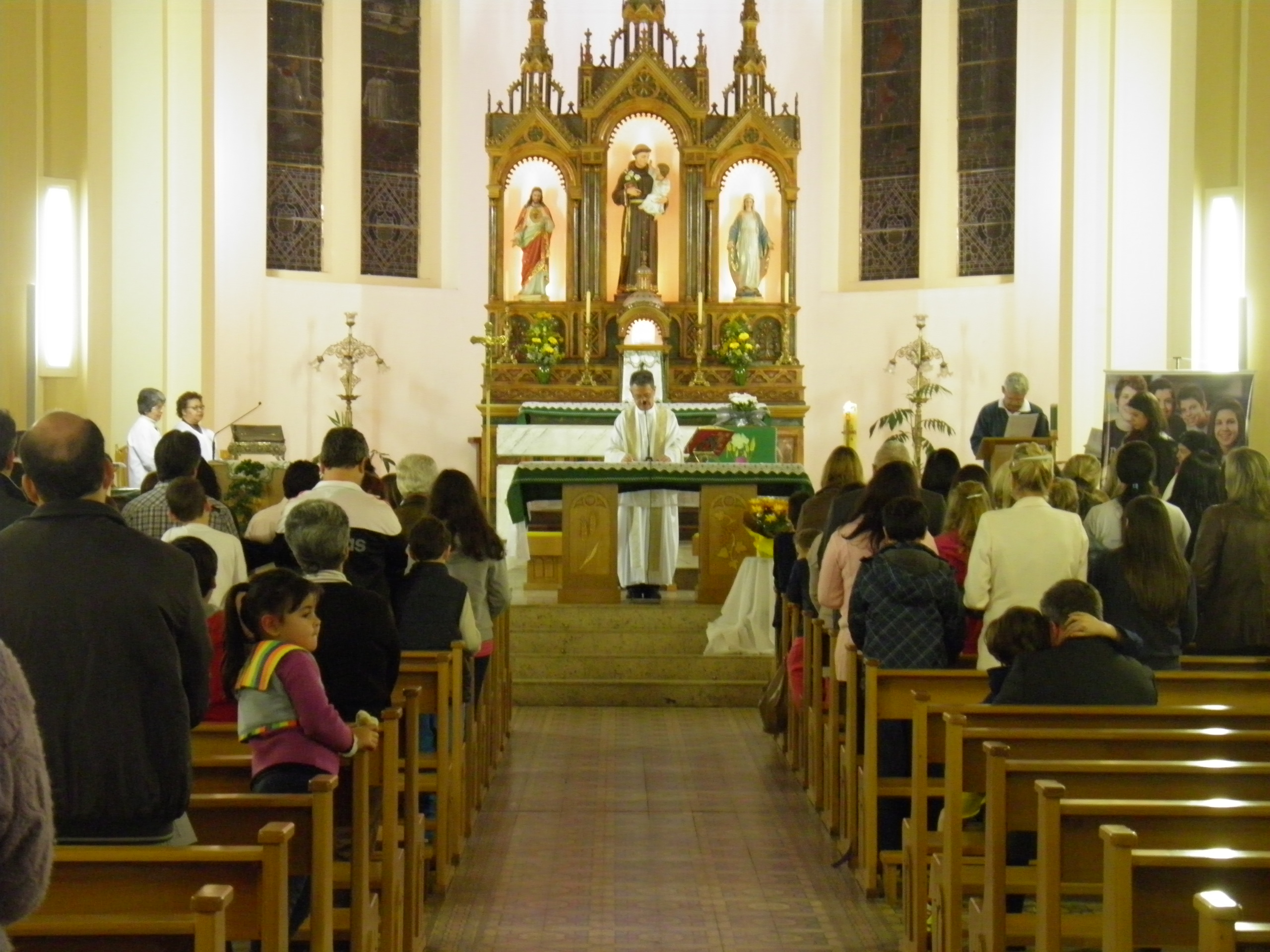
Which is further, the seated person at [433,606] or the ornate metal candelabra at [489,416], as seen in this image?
the ornate metal candelabra at [489,416]

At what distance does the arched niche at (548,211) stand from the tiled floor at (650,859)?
880 centimetres

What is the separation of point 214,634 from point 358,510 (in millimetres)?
1139

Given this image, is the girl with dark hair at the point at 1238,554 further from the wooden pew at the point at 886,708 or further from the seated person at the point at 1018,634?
the seated person at the point at 1018,634

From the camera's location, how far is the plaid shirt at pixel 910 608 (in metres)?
6.61

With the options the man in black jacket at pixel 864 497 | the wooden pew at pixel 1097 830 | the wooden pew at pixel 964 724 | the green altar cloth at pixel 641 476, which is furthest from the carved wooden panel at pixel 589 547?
the wooden pew at pixel 1097 830

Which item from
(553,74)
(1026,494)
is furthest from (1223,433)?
(553,74)

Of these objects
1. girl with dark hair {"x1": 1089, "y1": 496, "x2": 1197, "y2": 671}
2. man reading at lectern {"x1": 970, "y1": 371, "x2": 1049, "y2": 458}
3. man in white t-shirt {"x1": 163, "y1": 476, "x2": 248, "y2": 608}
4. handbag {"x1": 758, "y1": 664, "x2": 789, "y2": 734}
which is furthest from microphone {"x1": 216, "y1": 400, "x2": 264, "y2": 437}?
girl with dark hair {"x1": 1089, "y1": 496, "x2": 1197, "y2": 671}

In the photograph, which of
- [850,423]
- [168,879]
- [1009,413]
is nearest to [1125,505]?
[168,879]

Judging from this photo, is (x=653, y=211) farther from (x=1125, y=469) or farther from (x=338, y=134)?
(x=1125, y=469)

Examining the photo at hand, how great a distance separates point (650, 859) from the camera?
A: 7.16m

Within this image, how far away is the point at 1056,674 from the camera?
5570 millimetres

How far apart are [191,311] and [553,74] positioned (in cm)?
524

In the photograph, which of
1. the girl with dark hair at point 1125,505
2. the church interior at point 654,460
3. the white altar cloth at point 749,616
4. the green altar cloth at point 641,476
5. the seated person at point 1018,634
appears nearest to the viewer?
the church interior at point 654,460

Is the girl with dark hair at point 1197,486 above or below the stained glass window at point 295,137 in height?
below
